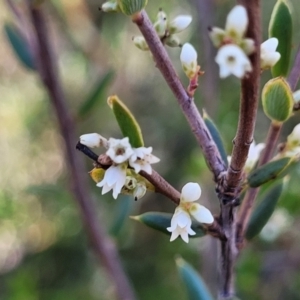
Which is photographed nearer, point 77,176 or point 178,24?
point 178,24

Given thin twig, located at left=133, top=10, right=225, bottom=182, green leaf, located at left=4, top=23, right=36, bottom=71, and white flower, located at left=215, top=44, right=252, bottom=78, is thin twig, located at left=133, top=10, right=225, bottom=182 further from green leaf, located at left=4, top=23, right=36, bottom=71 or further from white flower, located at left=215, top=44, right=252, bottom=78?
green leaf, located at left=4, top=23, right=36, bottom=71

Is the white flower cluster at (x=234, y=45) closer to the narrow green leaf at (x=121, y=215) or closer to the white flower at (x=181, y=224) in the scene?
the white flower at (x=181, y=224)

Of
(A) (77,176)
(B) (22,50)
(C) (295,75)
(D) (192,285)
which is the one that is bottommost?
(D) (192,285)

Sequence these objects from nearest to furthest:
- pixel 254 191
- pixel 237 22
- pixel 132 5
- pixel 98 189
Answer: pixel 237 22 → pixel 132 5 → pixel 254 191 → pixel 98 189

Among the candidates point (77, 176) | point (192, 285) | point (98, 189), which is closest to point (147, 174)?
point (192, 285)

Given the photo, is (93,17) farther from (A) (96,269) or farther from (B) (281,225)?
(B) (281,225)

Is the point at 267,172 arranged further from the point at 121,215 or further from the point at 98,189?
the point at 98,189

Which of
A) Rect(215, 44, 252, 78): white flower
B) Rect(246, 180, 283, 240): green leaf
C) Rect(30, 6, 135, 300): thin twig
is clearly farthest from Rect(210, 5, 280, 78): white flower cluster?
Rect(30, 6, 135, 300): thin twig

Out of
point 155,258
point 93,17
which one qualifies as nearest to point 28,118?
point 93,17

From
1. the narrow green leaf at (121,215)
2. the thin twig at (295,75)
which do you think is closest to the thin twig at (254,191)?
the thin twig at (295,75)
